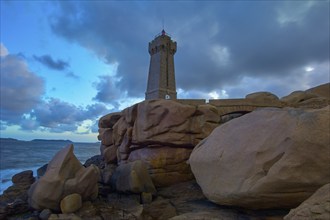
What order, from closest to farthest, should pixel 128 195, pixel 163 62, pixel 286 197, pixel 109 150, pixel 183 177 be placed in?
pixel 286 197
pixel 128 195
pixel 183 177
pixel 109 150
pixel 163 62

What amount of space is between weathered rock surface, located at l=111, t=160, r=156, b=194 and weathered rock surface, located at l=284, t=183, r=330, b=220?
265 inches

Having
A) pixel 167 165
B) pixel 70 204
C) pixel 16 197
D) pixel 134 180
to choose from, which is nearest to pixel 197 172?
pixel 134 180

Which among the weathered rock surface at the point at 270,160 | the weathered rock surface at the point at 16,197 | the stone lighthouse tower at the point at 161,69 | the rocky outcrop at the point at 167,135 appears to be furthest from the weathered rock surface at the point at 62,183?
the stone lighthouse tower at the point at 161,69

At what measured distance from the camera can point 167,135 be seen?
42.1 feet

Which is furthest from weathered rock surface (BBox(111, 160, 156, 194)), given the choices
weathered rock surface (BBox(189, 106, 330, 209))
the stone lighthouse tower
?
the stone lighthouse tower

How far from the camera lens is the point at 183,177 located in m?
12.1

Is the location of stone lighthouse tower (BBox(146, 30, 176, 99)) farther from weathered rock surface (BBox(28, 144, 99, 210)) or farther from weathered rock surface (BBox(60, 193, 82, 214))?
weathered rock surface (BBox(60, 193, 82, 214))

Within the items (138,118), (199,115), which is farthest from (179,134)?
(138,118)

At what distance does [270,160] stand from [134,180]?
6.20m

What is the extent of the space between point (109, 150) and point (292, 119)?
43.3ft

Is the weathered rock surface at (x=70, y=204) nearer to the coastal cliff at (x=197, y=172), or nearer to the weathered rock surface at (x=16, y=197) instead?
the coastal cliff at (x=197, y=172)

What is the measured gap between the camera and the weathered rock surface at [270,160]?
554 cm

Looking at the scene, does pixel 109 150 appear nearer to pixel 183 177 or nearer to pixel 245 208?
pixel 183 177

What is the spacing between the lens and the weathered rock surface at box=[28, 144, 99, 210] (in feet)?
28.9
